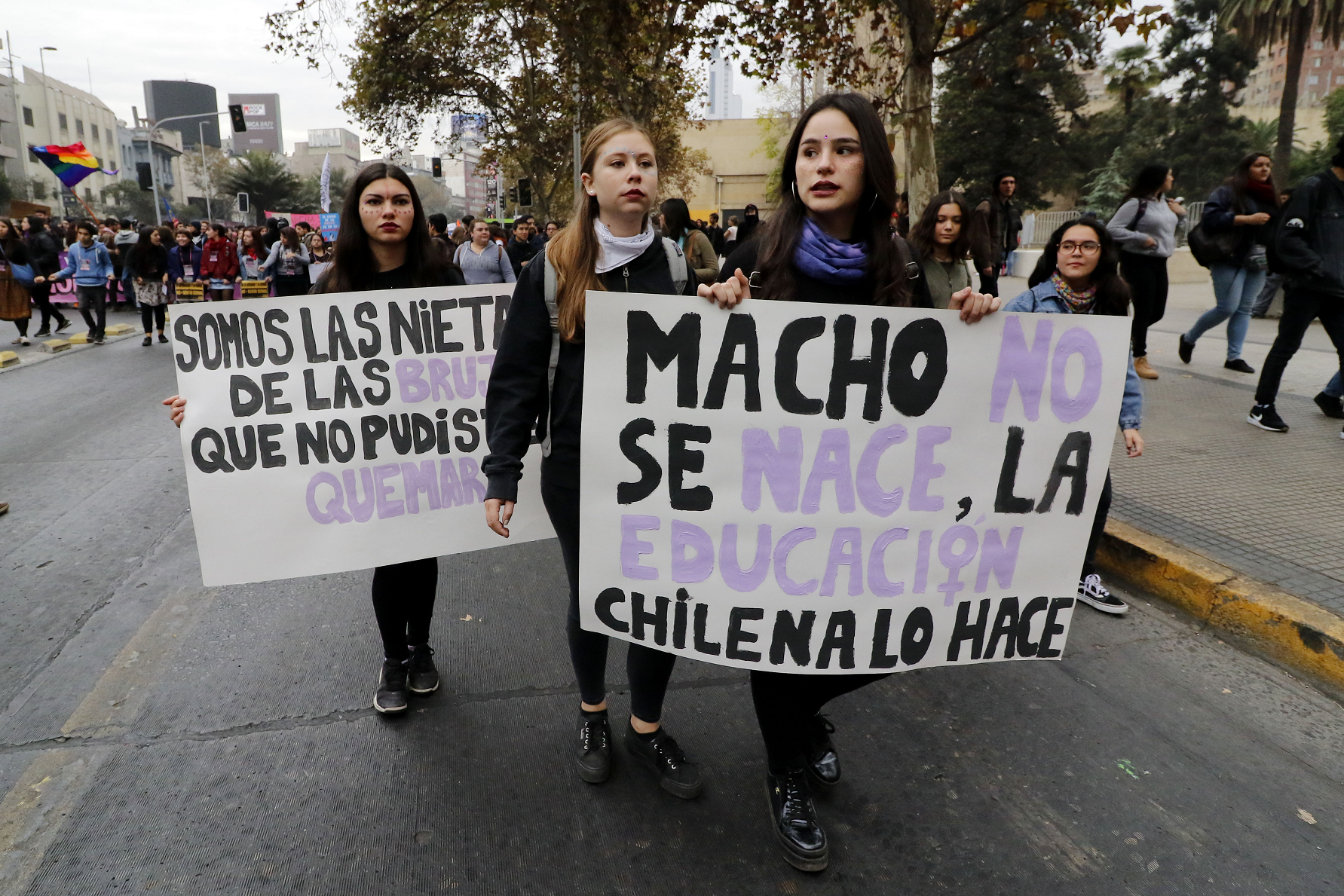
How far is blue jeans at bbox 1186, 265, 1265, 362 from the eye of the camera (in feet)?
24.6

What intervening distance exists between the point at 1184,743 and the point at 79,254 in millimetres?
14875

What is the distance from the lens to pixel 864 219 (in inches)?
88.1

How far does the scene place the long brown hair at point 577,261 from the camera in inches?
90.4

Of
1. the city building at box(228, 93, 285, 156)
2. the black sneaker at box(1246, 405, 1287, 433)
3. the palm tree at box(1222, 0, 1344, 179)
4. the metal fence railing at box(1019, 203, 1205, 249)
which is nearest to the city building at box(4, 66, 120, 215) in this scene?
the city building at box(228, 93, 285, 156)

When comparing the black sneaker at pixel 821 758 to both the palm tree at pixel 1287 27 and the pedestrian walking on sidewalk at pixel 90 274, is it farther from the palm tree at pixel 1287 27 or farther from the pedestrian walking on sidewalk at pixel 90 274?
the palm tree at pixel 1287 27

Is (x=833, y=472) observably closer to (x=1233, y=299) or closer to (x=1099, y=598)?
(x=1099, y=598)

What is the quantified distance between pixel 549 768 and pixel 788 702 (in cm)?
83

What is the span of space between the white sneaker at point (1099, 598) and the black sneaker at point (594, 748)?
2.27m

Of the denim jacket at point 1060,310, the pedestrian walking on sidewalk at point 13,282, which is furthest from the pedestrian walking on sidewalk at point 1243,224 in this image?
the pedestrian walking on sidewalk at point 13,282

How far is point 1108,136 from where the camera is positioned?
37344 millimetres

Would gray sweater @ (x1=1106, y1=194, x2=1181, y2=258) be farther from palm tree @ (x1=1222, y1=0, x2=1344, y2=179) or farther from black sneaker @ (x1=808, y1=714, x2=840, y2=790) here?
palm tree @ (x1=1222, y1=0, x2=1344, y2=179)

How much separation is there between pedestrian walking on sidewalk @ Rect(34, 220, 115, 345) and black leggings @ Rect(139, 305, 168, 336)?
0.58 metres

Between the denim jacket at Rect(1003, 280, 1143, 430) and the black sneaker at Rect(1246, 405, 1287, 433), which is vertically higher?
the denim jacket at Rect(1003, 280, 1143, 430)

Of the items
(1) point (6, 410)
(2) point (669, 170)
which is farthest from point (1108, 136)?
(1) point (6, 410)
